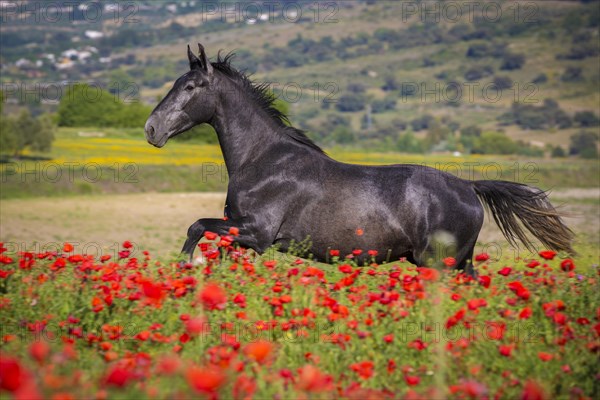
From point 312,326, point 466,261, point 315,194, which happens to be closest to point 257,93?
point 315,194

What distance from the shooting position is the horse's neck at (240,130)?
31.7ft

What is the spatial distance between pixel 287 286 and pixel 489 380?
203 centimetres

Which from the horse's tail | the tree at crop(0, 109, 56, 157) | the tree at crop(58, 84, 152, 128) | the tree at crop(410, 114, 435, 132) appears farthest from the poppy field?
the tree at crop(410, 114, 435, 132)

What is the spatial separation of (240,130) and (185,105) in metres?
0.69

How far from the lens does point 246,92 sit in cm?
986

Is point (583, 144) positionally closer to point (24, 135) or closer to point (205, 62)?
point (24, 135)

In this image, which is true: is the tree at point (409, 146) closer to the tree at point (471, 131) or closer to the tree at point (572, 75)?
the tree at point (471, 131)

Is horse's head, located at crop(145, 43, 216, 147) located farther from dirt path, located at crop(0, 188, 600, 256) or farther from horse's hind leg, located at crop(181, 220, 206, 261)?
dirt path, located at crop(0, 188, 600, 256)

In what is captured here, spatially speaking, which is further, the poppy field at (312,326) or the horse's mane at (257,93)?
the horse's mane at (257,93)

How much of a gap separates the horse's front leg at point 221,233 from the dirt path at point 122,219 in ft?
34.5

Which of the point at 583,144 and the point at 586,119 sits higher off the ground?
the point at 586,119

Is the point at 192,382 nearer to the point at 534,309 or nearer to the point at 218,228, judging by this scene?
the point at 534,309

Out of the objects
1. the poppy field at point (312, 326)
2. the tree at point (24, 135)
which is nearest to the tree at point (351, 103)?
the tree at point (24, 135)

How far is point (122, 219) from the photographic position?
102ft
